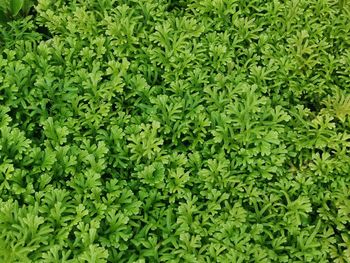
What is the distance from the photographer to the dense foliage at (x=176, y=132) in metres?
3.58

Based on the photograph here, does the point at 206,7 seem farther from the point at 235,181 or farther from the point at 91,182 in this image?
the point at 91,182

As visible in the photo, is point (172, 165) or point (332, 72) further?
point (332, 72)

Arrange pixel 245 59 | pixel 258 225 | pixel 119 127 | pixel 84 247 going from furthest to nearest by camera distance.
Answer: pixel 245 59 < pixel 119 127 < pixel 258 225 < pixel 84 247

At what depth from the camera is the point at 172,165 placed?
3887 mm

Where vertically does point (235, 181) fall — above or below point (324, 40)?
below

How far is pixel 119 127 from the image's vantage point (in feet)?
13.2

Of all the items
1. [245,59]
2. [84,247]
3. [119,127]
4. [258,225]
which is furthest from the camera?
[245,59]

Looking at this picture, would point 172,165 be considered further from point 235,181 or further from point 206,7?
point 206,7

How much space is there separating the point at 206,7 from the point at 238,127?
123 cm

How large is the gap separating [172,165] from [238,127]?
60cm

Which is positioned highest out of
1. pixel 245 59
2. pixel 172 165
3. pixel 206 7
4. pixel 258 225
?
pixel 206 7

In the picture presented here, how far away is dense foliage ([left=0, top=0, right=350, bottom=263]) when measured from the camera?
3.58 meters

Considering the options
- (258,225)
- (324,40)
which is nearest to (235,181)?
(258,225)

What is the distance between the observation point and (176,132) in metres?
4.02
